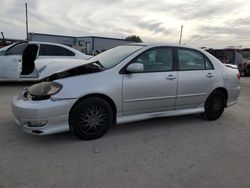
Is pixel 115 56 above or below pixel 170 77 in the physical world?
above

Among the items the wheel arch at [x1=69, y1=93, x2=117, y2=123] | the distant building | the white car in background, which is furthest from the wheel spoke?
the distant building

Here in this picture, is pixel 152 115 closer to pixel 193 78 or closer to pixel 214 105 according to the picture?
pixel 193 78

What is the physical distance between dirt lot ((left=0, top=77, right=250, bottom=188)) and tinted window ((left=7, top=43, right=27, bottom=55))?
14.4ft

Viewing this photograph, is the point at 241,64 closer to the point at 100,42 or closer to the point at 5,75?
the point at 5,75

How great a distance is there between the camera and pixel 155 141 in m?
4.18

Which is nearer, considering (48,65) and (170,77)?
(170,77)

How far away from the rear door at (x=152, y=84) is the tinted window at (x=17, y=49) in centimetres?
562

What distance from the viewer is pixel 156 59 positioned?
184 inches

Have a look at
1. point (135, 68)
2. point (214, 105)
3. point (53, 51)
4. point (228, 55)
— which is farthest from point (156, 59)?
point (228, 55)

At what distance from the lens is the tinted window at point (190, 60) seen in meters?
4.94

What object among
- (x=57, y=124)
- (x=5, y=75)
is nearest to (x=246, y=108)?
(x=57, y=124)

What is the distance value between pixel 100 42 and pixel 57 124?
37236 mm

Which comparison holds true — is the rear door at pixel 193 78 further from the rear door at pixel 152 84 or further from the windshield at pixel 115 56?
the windshield at pixel 115 56

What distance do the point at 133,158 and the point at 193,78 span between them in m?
Answer: 2.17
